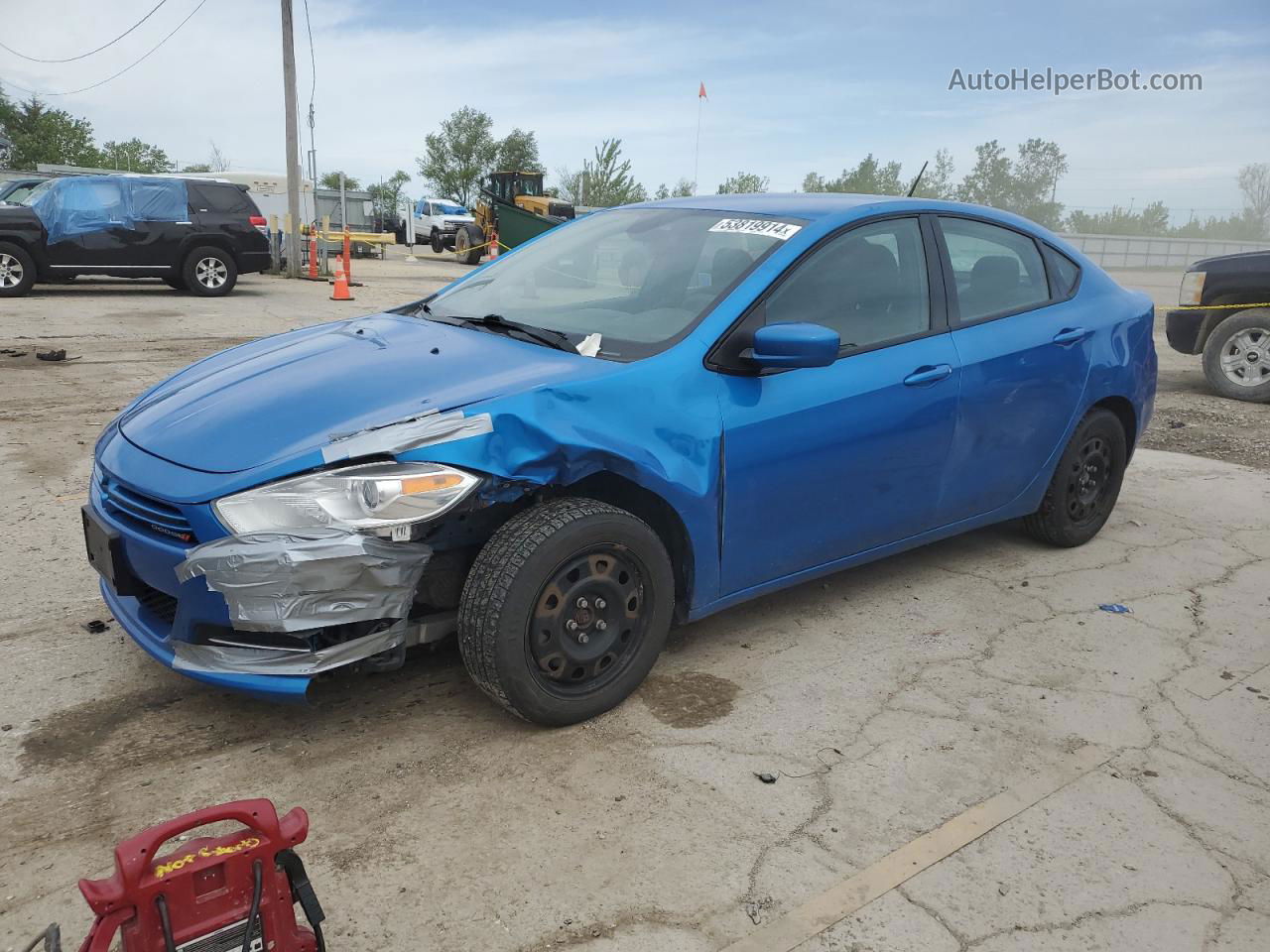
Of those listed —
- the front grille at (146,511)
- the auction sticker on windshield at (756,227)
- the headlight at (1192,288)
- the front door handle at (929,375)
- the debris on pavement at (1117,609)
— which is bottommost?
the debris on pavement at (1117,609)

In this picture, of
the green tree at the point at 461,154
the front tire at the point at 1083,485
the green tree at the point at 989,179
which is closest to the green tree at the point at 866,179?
the green tree at the point at 989,179

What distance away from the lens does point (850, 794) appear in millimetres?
2715

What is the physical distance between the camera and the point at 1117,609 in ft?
13.4

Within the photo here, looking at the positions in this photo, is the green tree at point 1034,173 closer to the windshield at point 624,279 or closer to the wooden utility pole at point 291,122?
the wooden utility pole at point 291,122

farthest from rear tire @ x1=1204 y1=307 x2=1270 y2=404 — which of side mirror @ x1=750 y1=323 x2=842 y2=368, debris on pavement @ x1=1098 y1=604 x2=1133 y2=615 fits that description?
side mirror @ x1=750 y1=323 x2=842 y2=368

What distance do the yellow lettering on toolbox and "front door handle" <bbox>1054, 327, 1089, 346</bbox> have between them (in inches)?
144

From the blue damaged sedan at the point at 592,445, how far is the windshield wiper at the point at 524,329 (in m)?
0.02

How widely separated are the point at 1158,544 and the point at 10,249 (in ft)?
46.9

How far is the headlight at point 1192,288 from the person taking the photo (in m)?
9.05

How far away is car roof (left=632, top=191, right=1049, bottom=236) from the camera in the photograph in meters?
3.68

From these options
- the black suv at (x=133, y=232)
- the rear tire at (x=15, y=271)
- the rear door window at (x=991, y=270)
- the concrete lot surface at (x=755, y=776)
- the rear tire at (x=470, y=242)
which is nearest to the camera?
the concrete lot surface at (x=755, y=776)

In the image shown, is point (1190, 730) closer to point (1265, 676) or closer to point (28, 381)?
point (1265, 676)

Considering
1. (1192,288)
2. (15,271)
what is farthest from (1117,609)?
(15,271)

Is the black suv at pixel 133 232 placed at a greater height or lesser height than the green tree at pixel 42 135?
lesser
